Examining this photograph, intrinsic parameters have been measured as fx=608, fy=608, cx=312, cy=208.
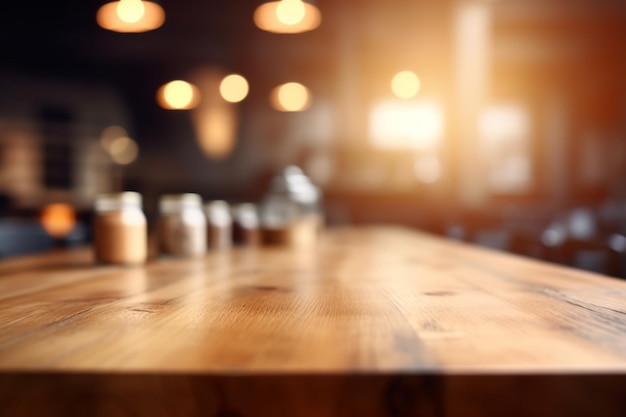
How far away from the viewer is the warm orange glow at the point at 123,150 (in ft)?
29.0

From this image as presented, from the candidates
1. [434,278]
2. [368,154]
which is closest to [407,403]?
[434,278]

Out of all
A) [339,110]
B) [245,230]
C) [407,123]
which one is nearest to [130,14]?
[245,230]

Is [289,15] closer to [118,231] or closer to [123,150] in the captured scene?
[118,231]

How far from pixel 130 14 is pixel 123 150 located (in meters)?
7.31

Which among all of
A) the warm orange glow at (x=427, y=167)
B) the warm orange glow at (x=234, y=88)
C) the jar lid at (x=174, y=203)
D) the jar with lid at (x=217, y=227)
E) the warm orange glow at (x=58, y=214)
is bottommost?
the warm orange glow at (x=58, y=214)

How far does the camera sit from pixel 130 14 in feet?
7.99

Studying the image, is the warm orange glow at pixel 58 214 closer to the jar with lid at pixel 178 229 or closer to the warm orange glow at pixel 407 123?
the warm orange glow at pixel 407 123

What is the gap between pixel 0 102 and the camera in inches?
335

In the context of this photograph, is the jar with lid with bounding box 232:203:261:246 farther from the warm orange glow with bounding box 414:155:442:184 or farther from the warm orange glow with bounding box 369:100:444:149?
the warm orange glow with bounding box 369:100:444:149

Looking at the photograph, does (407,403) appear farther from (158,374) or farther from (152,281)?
(152,281)

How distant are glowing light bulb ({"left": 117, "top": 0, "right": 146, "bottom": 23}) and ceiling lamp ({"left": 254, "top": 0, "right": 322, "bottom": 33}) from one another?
540 mm

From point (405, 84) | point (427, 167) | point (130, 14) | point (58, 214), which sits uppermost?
point (405, 84)

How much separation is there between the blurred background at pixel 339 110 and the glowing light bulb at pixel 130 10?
3295 mm

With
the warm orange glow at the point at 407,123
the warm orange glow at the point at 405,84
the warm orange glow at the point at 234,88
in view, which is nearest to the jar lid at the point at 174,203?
the warm orange glow at the point at 405,84
